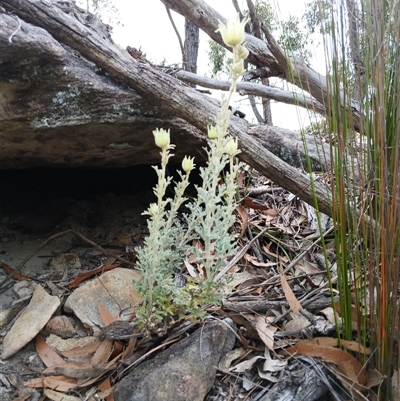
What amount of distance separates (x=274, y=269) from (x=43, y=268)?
0.99m

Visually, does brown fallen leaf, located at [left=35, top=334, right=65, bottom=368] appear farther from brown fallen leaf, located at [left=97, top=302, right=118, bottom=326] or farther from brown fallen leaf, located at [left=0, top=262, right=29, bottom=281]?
brown fallen leaf, located at [left=0, top=262, right=29, bottom=281]

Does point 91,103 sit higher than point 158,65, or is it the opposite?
point 158,65

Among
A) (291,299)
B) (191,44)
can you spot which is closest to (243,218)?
(291,299)

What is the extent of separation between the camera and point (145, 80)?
159 centimetres

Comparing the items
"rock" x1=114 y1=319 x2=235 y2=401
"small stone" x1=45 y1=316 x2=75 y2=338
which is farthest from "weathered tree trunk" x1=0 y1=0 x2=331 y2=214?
"small stone" x1=45 y1=316 x2=75 y2=338

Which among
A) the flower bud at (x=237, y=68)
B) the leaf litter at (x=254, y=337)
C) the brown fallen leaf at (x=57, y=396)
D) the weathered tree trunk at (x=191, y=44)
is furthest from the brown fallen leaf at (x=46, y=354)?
the weathered tree trunk at (x=191, y=44)

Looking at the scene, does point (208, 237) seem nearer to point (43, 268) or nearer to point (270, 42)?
point (43, 268)

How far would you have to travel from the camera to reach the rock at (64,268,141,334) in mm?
1484

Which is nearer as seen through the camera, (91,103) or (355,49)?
(355,49)

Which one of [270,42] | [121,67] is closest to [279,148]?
[270,42]

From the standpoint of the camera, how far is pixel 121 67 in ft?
5.18

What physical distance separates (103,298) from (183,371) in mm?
530

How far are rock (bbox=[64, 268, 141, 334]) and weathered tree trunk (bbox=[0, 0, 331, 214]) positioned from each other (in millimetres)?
679

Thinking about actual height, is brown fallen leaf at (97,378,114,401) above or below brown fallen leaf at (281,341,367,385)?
below
